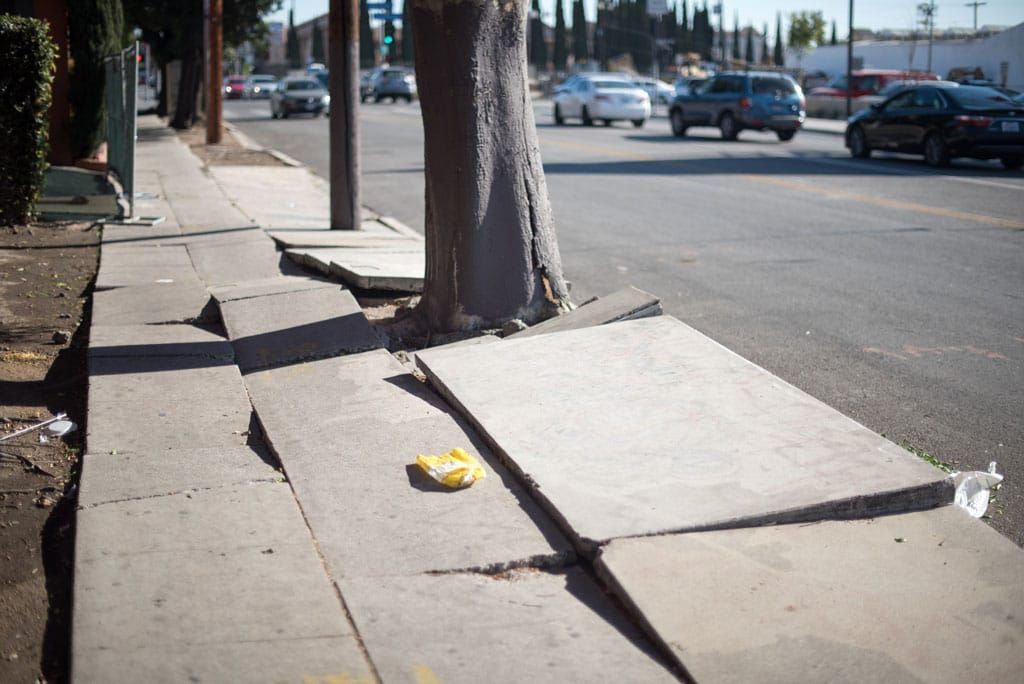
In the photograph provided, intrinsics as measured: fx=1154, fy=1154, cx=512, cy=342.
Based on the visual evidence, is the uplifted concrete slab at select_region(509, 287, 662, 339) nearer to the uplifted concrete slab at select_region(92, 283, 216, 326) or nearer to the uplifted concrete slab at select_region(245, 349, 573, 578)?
the uplifted concrete slab at select_region(245, 349, 573, 578)

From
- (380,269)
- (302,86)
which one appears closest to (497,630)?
(380,269)

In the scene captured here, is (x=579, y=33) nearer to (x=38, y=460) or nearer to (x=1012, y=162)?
(x=1012, y=162)

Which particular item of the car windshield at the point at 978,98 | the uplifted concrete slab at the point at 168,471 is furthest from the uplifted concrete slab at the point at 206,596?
the car windshield at the point at 978,98

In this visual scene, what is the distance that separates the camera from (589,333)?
6105 millimetres

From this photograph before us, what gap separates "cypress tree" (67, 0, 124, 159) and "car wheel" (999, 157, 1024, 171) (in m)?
14.6

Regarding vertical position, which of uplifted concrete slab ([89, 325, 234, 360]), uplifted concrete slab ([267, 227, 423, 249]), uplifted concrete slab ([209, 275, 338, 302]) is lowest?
uplifted concrete slab ([89, 325, 234, 360])

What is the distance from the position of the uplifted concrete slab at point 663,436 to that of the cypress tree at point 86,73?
529 inches

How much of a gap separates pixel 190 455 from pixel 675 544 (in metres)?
2.17

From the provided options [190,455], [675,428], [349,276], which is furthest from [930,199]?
[190,455]

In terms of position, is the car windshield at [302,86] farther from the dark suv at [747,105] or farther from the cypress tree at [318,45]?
the cypress tree at [318,45]

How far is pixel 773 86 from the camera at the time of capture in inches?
1109

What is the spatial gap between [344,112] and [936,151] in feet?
40.1

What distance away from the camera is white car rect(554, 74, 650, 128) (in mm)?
34219

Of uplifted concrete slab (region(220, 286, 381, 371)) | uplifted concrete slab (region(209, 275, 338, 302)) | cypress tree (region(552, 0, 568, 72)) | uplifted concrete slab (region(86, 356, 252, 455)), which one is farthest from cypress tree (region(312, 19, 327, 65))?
uplifted concrete slab (region(86, 356, 252, 455))
